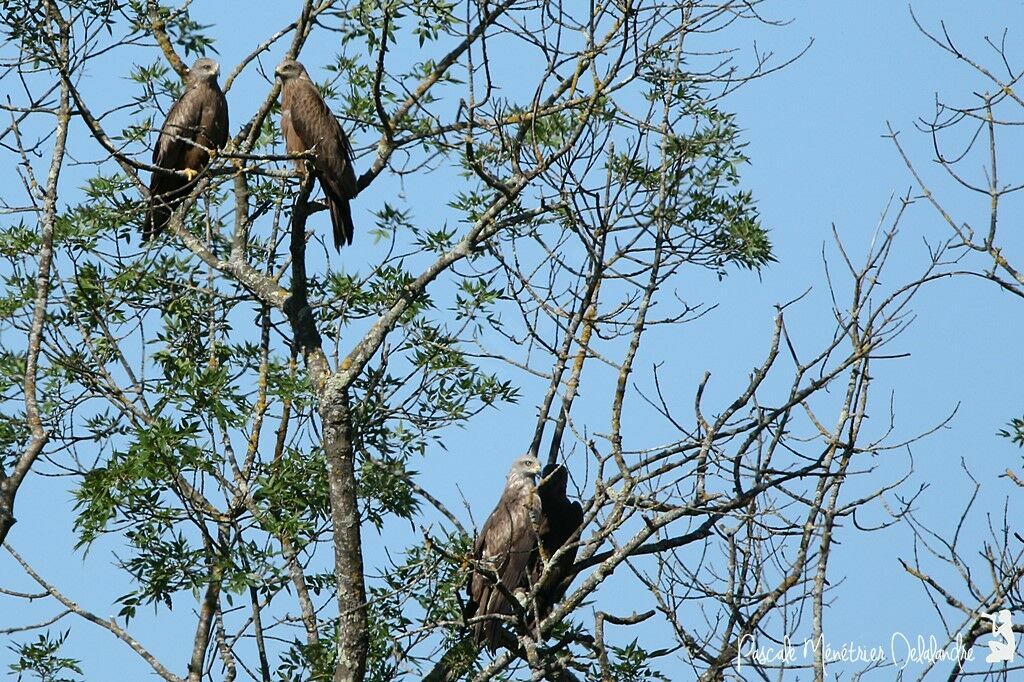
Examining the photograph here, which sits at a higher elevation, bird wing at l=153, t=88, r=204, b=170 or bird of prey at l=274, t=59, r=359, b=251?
bird wing at l=153, t=88, r=204, b=170

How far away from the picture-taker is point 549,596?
277 inches

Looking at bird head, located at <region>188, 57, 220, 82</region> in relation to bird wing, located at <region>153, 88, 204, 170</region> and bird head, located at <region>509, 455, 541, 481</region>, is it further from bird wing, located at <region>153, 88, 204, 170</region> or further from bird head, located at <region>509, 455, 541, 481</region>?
bird head, located at <region>509, 455, 541, 481</region>

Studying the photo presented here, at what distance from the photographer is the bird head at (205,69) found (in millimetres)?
9188

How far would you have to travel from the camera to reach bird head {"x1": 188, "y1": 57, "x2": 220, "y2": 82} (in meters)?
9.19

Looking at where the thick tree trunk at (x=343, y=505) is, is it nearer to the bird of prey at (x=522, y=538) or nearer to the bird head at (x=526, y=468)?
the bird of prey at (x=522, y=538)

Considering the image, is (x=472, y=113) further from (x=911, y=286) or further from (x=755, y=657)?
(x=755, y=657)

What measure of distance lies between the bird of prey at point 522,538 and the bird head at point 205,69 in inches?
143

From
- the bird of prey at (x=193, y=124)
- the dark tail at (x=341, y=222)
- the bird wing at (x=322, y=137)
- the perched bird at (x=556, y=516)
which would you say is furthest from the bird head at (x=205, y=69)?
the perched bird at (x=556, y=516)

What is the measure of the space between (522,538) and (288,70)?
139 inches

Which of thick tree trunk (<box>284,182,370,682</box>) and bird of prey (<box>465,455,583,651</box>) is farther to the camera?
bird of prey (<box>465,455,583,651</box>)

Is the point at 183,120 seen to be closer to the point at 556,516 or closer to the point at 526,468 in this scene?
the point at 526,468

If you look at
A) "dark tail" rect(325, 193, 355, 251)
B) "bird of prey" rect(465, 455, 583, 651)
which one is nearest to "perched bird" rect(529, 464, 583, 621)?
"bird of prey" rect(465, 455, 583, 651)

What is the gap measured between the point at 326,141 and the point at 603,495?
3.80 meters

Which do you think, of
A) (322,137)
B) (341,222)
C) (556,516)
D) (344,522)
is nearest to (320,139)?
(322,137)
